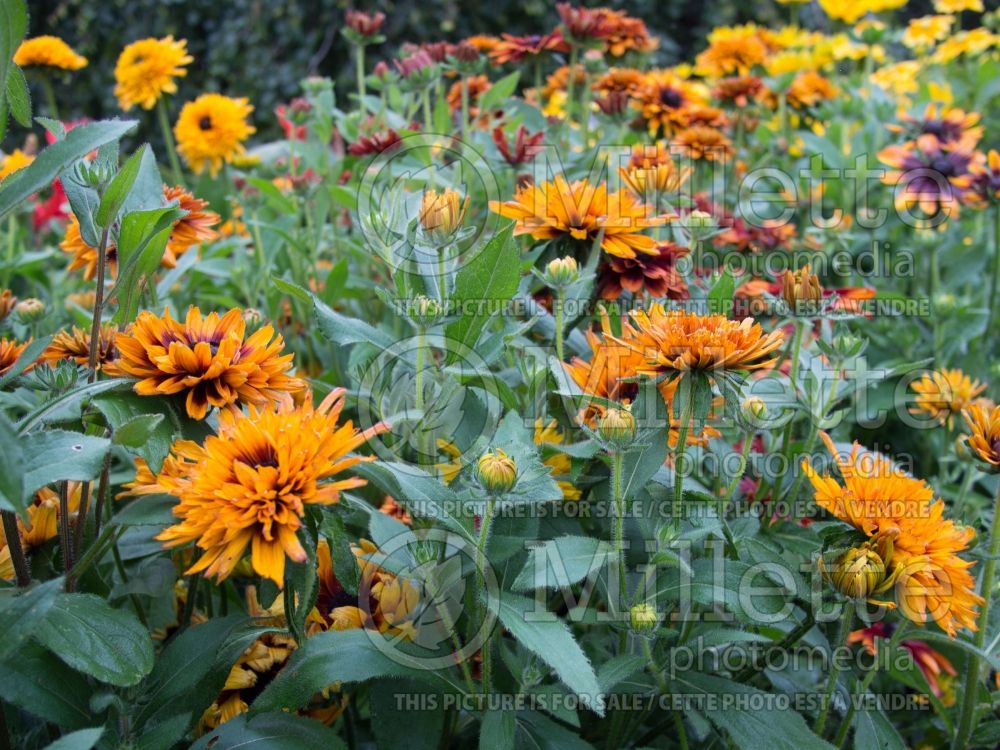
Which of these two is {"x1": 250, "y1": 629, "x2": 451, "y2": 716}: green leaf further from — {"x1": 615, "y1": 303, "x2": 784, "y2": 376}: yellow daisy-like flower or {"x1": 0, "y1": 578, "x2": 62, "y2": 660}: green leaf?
{"x1": 615, "y1": 303, "x2": 784, "y2": 376}: yellow daisy-like flower

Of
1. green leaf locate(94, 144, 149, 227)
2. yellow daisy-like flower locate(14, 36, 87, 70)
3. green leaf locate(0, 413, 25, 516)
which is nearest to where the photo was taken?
green leaf locate(0, 413, 25, 516)

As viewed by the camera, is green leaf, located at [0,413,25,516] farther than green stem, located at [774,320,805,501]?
No

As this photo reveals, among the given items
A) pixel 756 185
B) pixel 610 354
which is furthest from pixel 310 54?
pixel 610 354

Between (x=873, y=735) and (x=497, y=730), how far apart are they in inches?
13.6

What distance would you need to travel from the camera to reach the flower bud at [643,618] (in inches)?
27.7

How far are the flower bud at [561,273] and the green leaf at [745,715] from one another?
1.13 feet

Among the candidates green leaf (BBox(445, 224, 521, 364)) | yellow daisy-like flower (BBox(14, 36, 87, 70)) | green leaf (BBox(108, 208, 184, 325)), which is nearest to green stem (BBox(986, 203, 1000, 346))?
green leaf (BBox(445, 224, 521, 364))

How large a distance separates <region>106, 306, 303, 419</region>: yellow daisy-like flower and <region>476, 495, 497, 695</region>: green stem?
17 cm

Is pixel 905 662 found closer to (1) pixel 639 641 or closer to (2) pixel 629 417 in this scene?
(1) pixel 639 641

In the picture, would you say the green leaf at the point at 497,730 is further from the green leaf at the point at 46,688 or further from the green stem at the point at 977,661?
the green stem at the point at 977,661

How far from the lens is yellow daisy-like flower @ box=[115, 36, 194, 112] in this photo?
1.58 metres

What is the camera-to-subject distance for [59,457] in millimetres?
616

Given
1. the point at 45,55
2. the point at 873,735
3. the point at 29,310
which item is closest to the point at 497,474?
the point at 873,735

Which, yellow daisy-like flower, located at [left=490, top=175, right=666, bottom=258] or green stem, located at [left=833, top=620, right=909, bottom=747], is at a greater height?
yellow daisy-like flower, located at [left=490, top=175, right=666, bottom=258]
